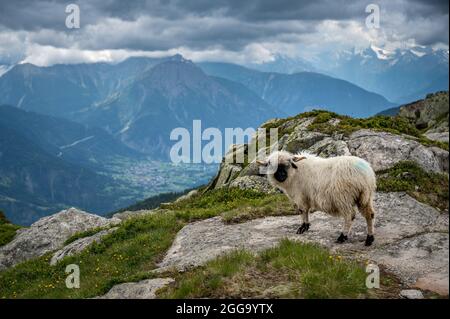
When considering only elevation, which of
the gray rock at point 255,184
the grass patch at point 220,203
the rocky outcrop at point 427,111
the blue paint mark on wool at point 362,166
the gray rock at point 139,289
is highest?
the rocky outcrop at point 427,111

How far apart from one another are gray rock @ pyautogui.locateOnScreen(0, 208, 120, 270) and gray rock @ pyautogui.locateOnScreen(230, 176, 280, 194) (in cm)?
722

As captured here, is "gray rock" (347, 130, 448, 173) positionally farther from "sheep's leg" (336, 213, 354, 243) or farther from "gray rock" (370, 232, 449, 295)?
"sheep's leg" (336, 213, 354, 243)

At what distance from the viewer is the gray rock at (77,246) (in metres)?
19.8

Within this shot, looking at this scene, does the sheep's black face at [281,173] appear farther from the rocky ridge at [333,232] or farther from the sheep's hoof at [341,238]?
A: the sheep's hoof at [341,238]

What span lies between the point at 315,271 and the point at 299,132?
18991 mm

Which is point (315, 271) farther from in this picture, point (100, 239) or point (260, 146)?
point (260, 146)

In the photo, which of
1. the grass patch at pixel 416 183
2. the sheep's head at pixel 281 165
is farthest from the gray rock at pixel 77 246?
the grass patch at pixel 416 183

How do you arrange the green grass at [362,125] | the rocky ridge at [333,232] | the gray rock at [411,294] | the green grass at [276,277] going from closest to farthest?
the green grass at [276,277], the gray rock at [411,294], the rocky ridge at [333,232], the green grass at [362,125]

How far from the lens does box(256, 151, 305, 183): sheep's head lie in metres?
16.2

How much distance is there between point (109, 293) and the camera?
1239cm

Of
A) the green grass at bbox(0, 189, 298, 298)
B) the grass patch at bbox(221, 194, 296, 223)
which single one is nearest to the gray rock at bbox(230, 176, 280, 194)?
the green grass at bbox(0, 189, 298, 298)

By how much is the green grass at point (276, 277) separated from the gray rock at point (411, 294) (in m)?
0.93
